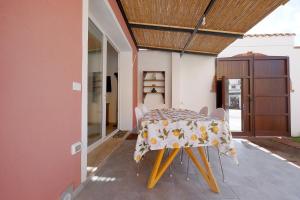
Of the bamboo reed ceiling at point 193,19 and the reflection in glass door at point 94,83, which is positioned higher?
the bamboo reed ceiling at point 193,19

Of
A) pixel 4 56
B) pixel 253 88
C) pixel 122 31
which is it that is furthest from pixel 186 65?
pixel 4 56

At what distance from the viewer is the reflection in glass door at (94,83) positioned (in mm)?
3004

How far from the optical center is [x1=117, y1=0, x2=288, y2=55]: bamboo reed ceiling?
293cm

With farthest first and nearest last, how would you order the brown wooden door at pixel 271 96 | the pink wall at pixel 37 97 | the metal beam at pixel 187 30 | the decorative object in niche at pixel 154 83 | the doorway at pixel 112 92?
the decorative object in niche at pixel 154 83, the brown wooden door at pixel 271 96, the doorway at pixel 112 92, the metal beam at pixel 187 30, the pink wall at pixel 37 97

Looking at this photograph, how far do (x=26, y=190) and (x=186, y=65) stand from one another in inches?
227

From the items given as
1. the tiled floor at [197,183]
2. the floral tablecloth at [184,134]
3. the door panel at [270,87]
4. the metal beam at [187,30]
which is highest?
the metal beam at [187,30]

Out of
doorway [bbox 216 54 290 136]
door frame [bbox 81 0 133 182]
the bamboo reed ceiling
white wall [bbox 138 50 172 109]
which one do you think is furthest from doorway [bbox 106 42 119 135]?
doorway [bbox 216 54 290 136]

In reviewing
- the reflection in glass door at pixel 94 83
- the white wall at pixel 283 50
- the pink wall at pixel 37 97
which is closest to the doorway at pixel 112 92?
the reflection in glass door at pixel 94 83

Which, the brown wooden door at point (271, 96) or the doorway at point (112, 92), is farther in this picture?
the brown wooden door at point (271, 96)

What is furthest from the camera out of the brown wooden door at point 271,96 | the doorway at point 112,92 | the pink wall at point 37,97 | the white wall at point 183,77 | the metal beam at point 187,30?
the white wall at point 183,77

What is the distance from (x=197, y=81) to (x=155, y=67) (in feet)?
5.36

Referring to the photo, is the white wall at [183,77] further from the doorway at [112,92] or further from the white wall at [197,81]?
the doorway at [112,92]

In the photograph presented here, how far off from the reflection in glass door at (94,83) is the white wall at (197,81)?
3413 mm

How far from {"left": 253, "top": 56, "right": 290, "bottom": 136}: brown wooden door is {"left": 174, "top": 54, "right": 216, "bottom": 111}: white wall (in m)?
1.35
